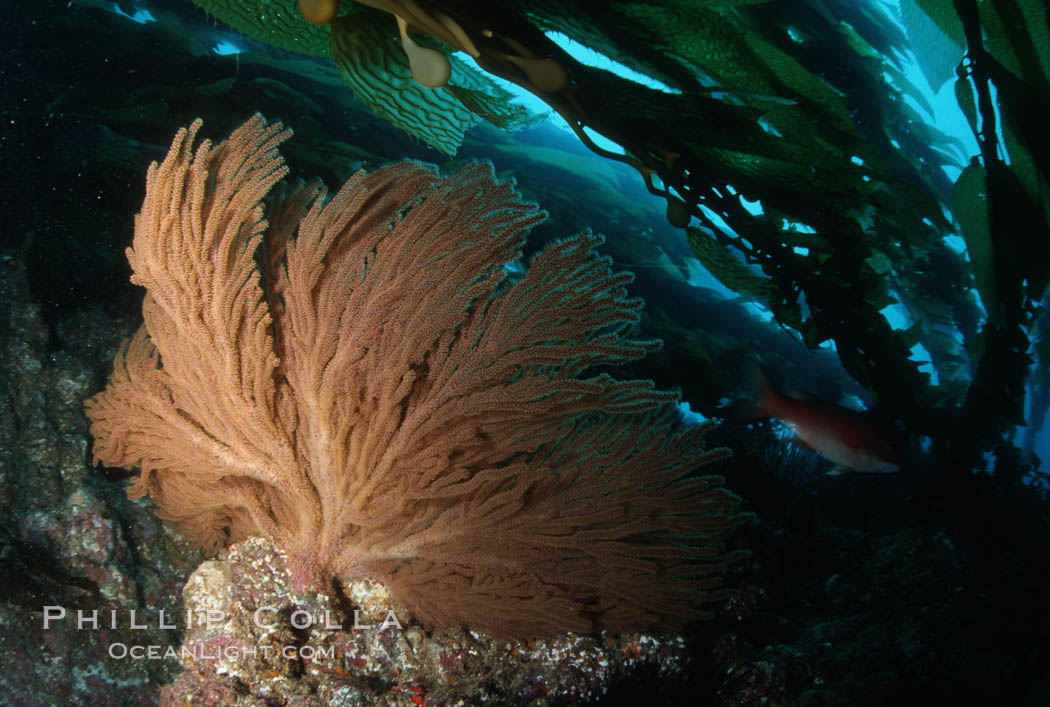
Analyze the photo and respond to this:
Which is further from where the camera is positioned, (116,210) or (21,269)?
(116,210)

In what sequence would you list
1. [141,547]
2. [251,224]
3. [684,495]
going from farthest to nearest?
[141,547]
[684,495]
[251,224]

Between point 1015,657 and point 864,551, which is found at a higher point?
point 1015,657

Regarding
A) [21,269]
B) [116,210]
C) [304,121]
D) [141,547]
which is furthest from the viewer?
[304,121]

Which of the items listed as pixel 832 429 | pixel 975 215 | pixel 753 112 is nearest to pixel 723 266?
pixel 753 112

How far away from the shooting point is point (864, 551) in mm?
3793

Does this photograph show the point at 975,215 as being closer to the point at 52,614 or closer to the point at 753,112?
the point at 753,112

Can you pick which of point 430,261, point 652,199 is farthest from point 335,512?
point 652,199

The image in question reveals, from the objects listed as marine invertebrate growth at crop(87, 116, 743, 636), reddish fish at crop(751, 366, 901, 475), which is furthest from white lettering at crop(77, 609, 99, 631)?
reddish fish at crop(751, 366, 901, 475)

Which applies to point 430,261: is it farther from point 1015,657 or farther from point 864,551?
point 864,551

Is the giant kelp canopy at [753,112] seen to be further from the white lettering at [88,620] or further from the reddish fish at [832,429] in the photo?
the white lettering at [88,620]

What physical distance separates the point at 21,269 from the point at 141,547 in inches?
68.6

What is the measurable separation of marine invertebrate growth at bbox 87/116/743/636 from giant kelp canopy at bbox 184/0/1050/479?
17.6 inches

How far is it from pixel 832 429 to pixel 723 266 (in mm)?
1837

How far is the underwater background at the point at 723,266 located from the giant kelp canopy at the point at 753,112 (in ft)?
0.04
